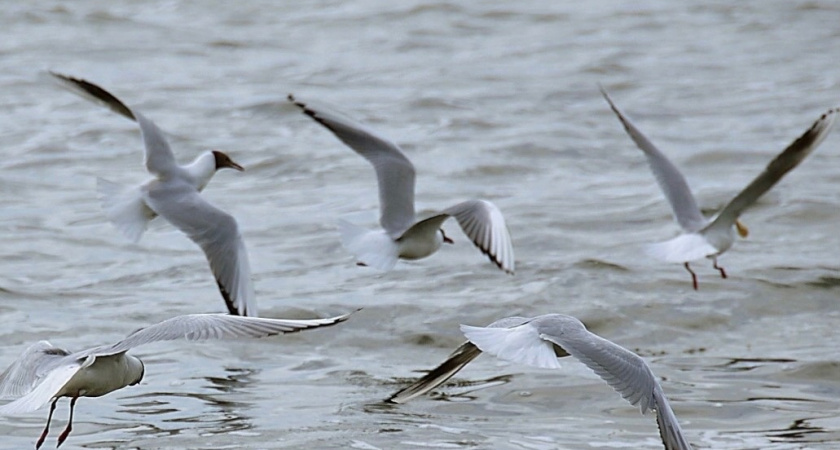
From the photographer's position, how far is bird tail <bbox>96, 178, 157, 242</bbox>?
24.2ft

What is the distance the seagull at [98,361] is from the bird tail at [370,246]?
2.11 m

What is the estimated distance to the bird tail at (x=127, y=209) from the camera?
291 inches

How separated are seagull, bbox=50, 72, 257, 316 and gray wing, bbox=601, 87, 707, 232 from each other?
2.38 meters

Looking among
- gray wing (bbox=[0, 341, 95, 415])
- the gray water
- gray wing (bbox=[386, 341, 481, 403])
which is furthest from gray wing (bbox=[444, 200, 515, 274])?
gray wing (bbox=[0, 341, 95, 415])

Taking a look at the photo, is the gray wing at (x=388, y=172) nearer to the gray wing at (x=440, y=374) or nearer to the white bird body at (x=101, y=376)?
the gray wing at (x=440, y=374)

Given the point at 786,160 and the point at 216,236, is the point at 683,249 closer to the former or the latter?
the point at 786,160

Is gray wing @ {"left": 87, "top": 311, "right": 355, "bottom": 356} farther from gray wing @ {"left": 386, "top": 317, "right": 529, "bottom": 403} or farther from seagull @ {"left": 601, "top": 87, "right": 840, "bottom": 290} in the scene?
seagull @ {"left": 601, "top": 87, "right": 840, "bottom": 290}

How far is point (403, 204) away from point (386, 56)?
8615 mm

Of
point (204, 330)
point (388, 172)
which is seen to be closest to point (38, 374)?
point (204, 330)

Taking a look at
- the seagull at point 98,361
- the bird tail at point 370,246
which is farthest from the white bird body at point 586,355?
the bird tail at point 370,246

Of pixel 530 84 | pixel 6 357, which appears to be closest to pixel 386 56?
pixel 530 84

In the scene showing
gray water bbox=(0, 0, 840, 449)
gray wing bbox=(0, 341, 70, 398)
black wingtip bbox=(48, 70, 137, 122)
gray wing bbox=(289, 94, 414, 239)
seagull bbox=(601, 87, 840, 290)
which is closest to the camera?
gray wing bbox=(0, 341, 70, 398)

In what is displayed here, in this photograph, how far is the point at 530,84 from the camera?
49.4 feet

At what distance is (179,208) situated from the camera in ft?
24.0
